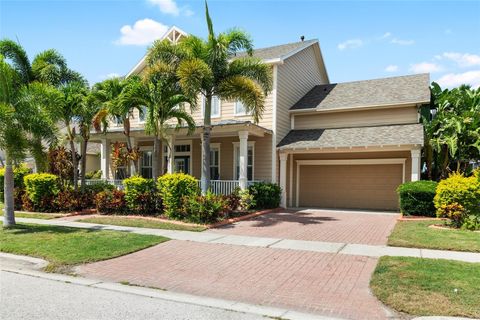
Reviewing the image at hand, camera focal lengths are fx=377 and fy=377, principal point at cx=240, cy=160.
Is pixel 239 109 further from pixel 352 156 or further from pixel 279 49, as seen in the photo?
pixel 352 156

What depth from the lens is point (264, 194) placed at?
1631 centimetres

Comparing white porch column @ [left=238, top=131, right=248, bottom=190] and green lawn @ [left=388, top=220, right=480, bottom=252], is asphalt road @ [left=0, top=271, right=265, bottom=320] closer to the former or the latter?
green lawn @ [left=388, top=220, right=480, bottom=252]

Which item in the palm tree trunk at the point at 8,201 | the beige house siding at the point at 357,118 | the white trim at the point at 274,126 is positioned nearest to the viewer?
the palm tree trunk at the point at 8,201

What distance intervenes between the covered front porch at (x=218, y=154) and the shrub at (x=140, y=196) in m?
3.04

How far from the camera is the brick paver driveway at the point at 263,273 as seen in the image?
552cm

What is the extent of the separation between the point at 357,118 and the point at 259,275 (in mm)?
13548

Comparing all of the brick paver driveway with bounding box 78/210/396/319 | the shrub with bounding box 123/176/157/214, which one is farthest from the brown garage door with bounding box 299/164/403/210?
the shrub with bounding box 123/176/157/214

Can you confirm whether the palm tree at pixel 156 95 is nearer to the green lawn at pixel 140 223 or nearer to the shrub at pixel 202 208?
the green lawn at pixel 140 223

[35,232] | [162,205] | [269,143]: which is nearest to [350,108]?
[269,143]

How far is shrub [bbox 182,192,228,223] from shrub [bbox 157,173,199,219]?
1.13 ft

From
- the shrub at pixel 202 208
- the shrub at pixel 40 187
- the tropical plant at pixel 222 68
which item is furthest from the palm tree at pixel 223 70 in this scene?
the shrub at pixel 40 187

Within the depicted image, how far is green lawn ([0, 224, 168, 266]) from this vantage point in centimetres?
811

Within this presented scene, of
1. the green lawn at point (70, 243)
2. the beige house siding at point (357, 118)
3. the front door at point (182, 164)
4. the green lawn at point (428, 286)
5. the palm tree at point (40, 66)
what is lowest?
the green lawn at point (70, 243)

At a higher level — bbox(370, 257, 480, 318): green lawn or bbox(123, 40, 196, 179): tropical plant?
bbox(123, 40, 196, 179): tropical plant
